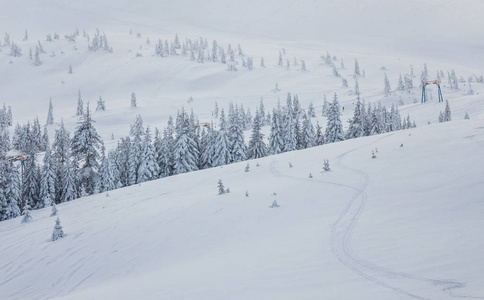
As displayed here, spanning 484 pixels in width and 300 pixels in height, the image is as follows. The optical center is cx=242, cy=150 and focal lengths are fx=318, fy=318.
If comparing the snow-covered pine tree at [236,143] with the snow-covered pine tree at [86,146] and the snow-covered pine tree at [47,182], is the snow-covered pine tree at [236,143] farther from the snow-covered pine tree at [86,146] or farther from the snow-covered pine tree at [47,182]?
the snow-covered pine tree at [47,182]

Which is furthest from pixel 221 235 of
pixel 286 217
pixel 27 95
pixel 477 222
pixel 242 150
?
pixel 27 95

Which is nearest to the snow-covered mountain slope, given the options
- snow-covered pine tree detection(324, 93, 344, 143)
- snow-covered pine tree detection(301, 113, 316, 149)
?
snow-covered pine tree detection(324, 93, 344, 143)

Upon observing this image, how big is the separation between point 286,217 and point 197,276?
15.7 ft

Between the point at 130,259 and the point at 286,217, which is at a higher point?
the point at 286,217

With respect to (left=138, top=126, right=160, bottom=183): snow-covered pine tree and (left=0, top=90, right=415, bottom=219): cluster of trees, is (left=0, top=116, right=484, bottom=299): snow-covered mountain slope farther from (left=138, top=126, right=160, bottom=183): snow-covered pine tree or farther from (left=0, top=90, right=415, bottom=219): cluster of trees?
(left=138, top=126, right=160, bottom=183): snow-covered pine tree

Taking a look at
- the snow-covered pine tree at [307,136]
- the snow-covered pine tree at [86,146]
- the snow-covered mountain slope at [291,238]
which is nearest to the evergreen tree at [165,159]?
the snow-covered pine tree at [86,146]

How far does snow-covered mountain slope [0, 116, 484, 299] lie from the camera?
6.03 meters

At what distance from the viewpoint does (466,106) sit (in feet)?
294

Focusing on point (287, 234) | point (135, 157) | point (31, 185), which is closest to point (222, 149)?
point (135, 157)

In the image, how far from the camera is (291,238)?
9.28m

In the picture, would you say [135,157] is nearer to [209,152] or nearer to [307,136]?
[209,152]

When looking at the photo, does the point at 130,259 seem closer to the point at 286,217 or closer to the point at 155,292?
the point at 155,292

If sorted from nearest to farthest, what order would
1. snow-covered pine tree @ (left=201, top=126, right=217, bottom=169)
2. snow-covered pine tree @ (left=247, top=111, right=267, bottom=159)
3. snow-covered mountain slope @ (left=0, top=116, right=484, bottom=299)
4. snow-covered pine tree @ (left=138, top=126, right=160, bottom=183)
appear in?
snow-covered mountain slope @ (left=0, top=116, right=484, bottom=299) → snow-covered pine tree @ (left=138, top=126, right=160, bottom=183) → snow-covered pine tree @ (left=201, top=126, right=217, bottom=169) → snow-covered pine tree @ (left=247, top=111, right=267, bottom=159)

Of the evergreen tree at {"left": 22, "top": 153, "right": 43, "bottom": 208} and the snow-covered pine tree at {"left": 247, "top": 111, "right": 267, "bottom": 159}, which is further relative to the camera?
the snow-covered pine tree at {"left": 247, "top": 111, "right": 267, "bottom": 159}
